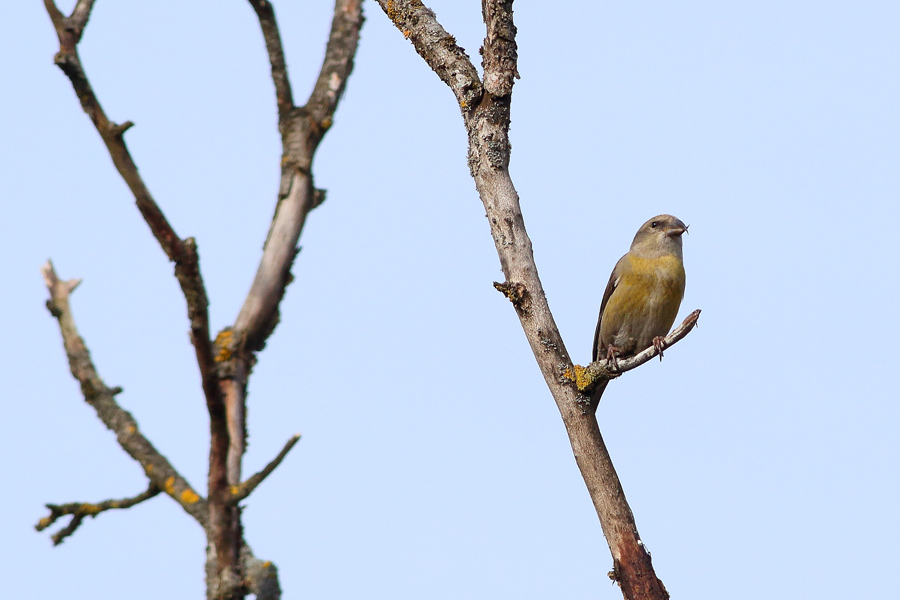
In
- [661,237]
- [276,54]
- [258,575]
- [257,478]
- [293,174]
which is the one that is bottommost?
[258,575]

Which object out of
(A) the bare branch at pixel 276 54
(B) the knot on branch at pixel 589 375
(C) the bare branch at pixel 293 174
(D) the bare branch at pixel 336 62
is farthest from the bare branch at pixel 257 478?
(A) the bare branch at pixel 276 54

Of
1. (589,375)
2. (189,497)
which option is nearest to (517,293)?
(589,375)

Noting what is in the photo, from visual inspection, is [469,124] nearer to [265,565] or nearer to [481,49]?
[481,49]

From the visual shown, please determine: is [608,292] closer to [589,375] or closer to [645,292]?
[645,292]

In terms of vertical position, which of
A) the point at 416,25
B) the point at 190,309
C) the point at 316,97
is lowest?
the point at 190,309

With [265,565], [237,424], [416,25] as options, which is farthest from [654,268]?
[265,565]

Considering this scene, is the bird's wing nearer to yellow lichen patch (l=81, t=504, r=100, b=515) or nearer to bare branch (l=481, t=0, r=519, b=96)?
bare branch (l=481, t=0, r=519, b=96)

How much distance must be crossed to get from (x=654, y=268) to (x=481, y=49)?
8.77 ft

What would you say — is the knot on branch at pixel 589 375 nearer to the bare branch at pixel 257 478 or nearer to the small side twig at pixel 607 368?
the small side twig at pixel 607 368

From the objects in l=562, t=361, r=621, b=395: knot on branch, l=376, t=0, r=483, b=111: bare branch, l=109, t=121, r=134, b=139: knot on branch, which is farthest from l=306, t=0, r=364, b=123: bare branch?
l=109, t=121, r=134, b=139: knot on branch

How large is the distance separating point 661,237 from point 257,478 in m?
Result: 4.64

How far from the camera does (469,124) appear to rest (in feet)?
16.7

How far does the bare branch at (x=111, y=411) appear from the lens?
4.62 m

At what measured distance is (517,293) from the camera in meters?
4.75
